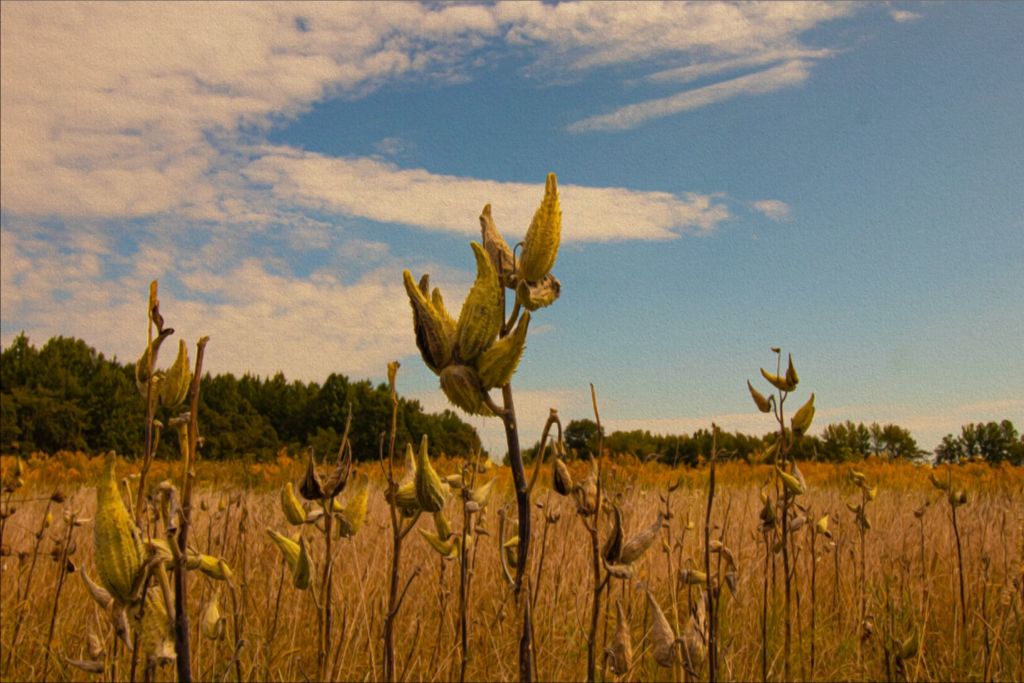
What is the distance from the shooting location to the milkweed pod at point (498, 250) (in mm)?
812

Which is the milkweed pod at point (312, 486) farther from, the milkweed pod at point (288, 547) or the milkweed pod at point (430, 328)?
the milkweed pod at point (430, 328)

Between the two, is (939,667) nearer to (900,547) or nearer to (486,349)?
(900,547)

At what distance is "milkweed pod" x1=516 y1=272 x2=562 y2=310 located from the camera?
788mm

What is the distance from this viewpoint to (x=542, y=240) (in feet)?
2.63

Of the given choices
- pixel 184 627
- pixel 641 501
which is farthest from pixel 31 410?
pixel 184 627

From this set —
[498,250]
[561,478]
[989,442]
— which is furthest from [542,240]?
[989,442]

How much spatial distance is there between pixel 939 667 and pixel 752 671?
98 cm

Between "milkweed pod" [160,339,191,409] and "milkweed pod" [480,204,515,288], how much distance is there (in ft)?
1.24

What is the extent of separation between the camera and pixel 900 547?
4898 mm

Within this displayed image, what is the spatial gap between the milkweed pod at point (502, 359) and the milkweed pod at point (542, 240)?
0.08 m

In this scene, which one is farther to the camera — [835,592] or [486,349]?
[835,592]

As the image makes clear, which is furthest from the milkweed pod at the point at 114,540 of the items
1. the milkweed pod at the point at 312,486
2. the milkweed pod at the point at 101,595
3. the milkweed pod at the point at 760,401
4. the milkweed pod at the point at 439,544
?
the milkweed pod at the point at 760,401

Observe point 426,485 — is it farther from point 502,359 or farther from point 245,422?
point 245,422

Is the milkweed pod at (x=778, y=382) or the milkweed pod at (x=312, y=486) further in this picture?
the milkweed pod at (x=778, y=382)
